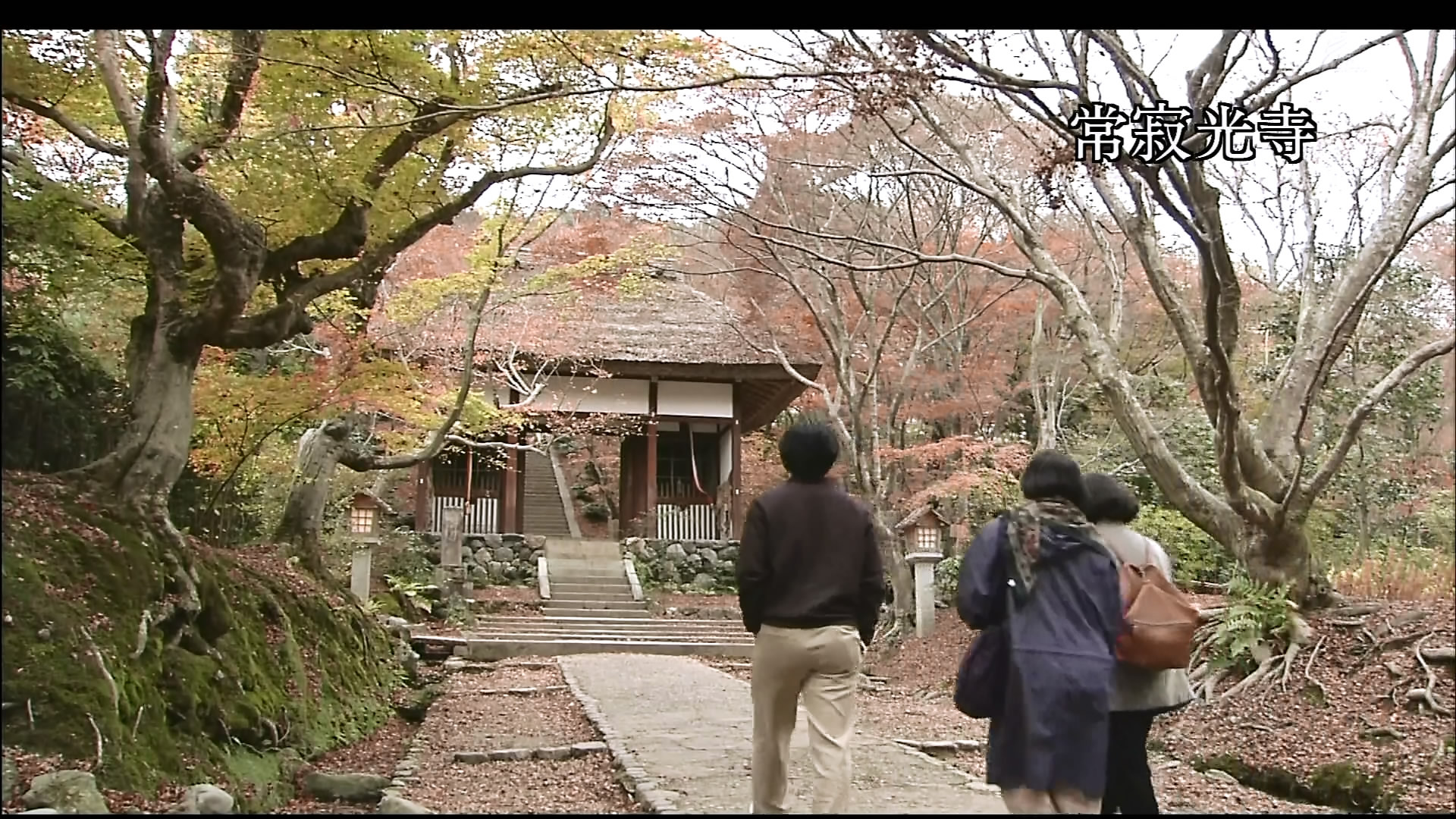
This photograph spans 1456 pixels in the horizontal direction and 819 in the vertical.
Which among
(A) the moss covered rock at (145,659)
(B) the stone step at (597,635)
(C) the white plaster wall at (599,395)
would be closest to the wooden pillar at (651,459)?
(C) the white plaster wall at (599,395)

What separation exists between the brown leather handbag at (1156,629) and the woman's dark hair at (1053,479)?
1.20ft

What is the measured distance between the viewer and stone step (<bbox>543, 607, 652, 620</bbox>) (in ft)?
57.2

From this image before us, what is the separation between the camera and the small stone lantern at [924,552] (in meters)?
14.3

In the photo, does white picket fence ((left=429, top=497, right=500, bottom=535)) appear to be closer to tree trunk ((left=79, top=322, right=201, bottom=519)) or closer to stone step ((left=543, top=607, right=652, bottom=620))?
stone step ((left=543, top=607, right=652, bottom=620))

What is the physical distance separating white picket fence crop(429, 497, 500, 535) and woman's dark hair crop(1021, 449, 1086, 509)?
704 inches

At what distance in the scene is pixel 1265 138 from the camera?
6.96 meters

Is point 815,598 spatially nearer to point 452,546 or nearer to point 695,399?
point 452,546

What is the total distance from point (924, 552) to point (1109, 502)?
1076 cm

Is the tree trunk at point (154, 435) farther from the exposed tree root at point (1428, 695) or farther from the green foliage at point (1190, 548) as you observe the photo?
the green foliage at point (1190, 548)

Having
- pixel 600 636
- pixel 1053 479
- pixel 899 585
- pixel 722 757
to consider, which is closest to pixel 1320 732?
pixel 722 757

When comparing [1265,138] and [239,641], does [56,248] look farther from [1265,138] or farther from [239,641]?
[1265,138]

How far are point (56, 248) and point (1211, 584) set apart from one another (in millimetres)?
11547

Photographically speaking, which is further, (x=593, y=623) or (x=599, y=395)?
(x=599, y=395)

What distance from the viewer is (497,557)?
19500mm
